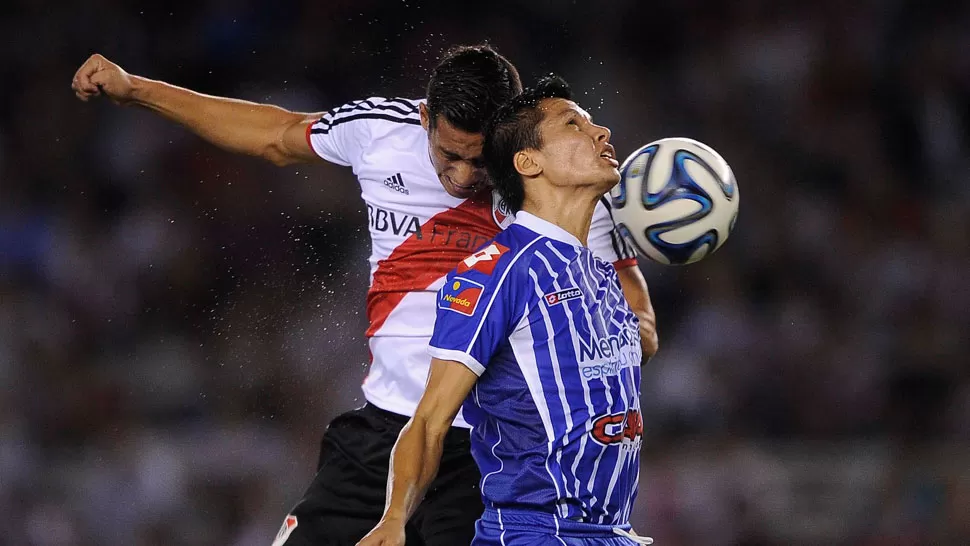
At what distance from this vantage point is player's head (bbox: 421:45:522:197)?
3592mm

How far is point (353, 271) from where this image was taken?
25.6 ft

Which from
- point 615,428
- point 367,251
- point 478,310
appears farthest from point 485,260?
point 367,251

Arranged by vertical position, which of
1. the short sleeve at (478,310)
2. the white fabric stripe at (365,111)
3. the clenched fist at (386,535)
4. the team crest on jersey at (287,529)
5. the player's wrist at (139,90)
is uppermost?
the player's wrist at (139,90)

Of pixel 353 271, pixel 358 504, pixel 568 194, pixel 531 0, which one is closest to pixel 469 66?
pixel 568 194

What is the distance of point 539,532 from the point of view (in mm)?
3035

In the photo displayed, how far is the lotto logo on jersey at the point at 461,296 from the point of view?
3.04 m

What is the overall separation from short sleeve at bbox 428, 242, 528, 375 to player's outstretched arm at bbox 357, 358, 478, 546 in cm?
4

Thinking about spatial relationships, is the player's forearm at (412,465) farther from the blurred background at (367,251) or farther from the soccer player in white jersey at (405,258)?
the blurred background at (367,251)

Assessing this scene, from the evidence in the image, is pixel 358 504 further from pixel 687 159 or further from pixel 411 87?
pixel 411 87

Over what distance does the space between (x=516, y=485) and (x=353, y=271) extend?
4872 millimetres

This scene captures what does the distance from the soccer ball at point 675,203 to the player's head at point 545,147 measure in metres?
0.54

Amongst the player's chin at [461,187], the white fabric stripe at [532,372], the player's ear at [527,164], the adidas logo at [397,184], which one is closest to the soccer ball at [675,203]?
the player's chin at [461,187]

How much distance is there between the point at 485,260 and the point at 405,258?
935 mm

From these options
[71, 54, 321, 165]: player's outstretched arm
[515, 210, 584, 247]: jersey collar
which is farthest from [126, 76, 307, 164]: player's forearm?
[515, 210, 584, 247]: jersey collar
